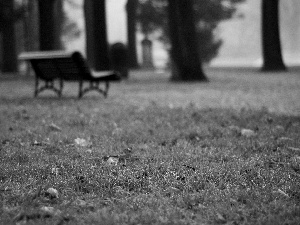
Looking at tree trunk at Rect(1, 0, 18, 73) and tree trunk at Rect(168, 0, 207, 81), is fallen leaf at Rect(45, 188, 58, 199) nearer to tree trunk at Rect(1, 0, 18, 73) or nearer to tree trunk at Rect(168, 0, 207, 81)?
tree trunk at Rect(168, 0, 207, 81)

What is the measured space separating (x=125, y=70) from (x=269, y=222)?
694 inches

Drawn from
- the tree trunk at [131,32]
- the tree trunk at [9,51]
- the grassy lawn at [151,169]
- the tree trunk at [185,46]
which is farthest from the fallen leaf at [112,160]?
the tree trunk at [131,32]

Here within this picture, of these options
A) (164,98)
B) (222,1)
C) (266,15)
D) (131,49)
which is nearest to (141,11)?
(131,49)

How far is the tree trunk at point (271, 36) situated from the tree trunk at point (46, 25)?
11398 mm

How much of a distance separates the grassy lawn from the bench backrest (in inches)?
125

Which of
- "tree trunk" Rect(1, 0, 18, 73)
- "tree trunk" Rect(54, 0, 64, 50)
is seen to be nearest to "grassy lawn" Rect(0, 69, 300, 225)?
"tree trunk" Rect(54, 0, 64, 50)

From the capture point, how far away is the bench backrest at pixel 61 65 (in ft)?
32.9

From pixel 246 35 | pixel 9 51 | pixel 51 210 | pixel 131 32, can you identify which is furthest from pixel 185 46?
pixel 246 35

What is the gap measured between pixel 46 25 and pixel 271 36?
1178cm

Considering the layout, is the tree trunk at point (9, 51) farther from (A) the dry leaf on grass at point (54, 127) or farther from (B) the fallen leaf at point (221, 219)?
(B) the fallen leaf at point (221, 219)

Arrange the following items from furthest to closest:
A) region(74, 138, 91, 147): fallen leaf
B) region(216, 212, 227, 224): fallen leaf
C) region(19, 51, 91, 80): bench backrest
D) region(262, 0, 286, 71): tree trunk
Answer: region(262, 0, 286, 71): tree trunk, region(19, 51, 91, 80): bench backrest, region(74, 138, 91, 147): fallen leaf, region(216, 212, 227, 224): fallen leaf

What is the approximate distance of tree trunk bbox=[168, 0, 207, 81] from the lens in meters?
16.5

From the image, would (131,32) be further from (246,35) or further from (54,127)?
(246,35)

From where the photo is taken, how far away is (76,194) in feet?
10.5
